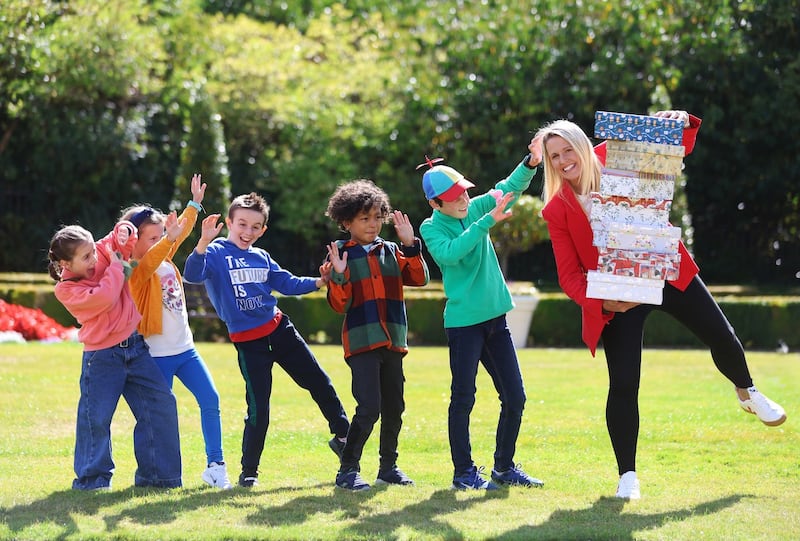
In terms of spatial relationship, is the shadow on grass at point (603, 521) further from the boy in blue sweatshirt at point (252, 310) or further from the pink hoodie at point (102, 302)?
the pink hoodie at point (102, 302)

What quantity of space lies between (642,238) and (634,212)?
0.13 m

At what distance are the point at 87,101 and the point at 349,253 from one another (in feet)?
53.2

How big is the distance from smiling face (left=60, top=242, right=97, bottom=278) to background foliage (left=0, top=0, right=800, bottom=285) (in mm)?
14271

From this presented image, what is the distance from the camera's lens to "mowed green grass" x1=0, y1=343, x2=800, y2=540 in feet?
15.0

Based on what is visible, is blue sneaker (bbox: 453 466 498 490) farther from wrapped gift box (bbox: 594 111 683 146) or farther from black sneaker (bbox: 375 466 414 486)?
wrapped gift box (bbox: 594 111 683 146)

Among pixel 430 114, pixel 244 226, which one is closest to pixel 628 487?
pixel 244 226

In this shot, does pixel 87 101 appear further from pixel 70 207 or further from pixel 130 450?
pixel 130 450

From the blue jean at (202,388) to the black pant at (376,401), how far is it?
2.21ft

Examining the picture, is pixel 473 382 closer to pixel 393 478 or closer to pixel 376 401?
pixel 376 401

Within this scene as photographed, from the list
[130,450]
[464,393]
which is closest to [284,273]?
[464,393]

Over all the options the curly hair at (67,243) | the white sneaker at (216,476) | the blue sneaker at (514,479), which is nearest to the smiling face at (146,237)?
the curly hair at (67,243)

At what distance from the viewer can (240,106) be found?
21.2m

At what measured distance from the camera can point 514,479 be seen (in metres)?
5.55

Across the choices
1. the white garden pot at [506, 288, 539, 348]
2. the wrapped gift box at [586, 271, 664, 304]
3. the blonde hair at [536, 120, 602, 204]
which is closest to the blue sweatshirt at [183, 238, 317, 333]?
the blonde hair at [536, 120, 602, 204]
